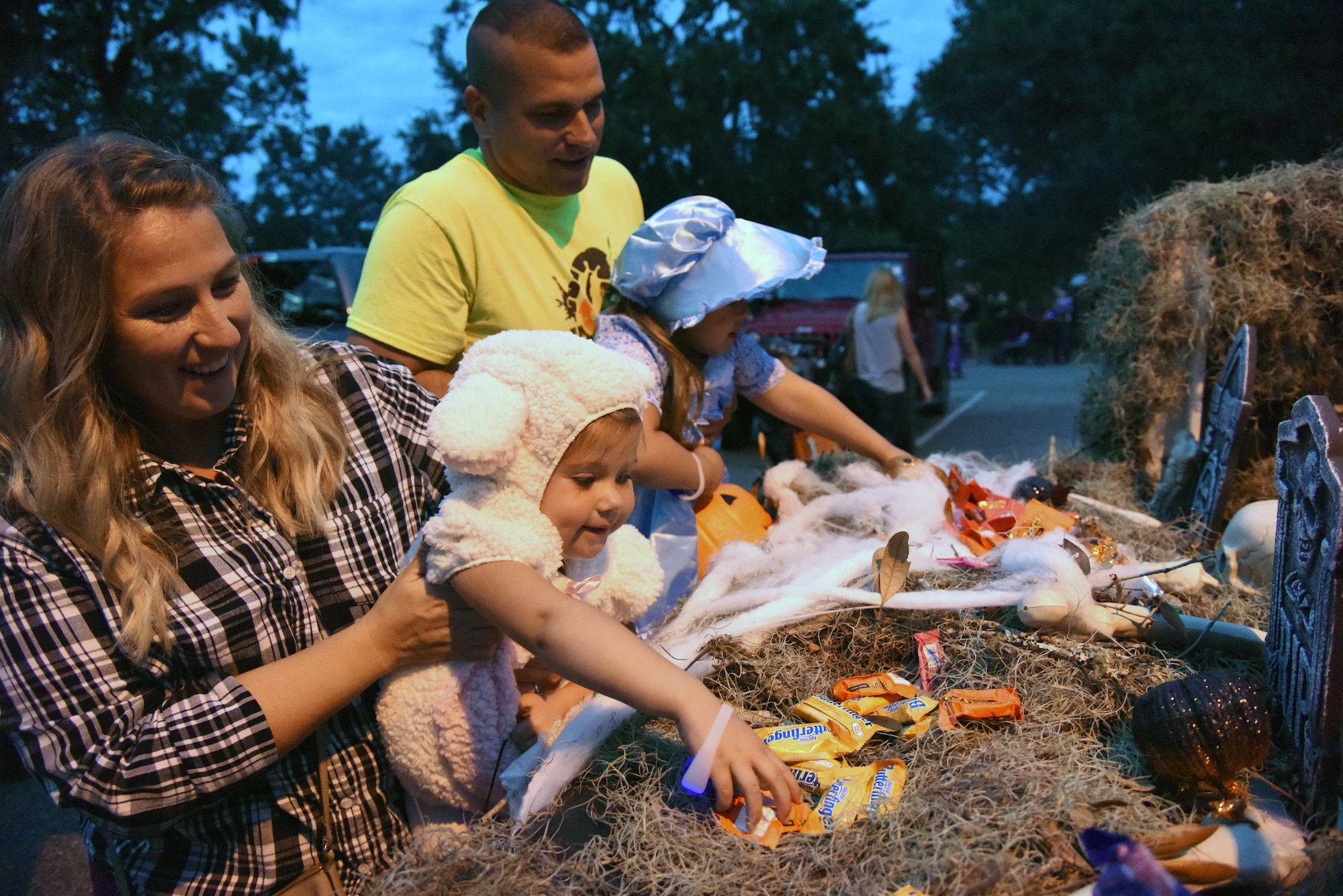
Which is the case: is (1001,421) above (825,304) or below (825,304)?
below

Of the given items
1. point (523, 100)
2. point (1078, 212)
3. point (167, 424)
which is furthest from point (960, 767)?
point (1078, 212)

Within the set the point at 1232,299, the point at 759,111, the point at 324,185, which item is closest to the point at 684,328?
the point at 1232,299

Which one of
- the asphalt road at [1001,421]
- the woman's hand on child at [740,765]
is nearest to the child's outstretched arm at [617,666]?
the woman's hand on child at [740,765]

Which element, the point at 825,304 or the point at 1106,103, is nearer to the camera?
the point at 825,304

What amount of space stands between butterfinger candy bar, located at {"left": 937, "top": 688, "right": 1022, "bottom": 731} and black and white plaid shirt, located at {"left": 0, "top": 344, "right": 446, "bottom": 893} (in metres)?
0.91

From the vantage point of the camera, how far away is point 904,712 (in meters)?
1.45

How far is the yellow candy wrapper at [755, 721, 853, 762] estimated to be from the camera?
135 cm

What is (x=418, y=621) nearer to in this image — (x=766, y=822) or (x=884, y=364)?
(x=766, y=822)

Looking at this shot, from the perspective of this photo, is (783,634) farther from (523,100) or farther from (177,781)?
(523,100)

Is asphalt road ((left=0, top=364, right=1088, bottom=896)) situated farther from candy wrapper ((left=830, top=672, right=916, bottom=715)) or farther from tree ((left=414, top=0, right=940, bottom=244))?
tree ((left=414, top=0, right=940, bottom=244))

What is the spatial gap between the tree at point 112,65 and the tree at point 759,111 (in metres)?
7.81

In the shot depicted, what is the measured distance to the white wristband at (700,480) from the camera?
2441mm

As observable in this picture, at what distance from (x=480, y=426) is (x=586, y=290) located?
1.30m

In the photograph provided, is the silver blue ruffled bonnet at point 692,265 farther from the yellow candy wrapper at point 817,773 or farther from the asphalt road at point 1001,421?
the asphalt road at point 1001,421
